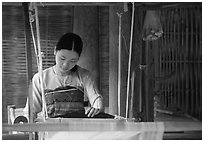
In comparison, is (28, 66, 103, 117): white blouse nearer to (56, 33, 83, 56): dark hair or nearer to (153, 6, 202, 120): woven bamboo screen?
(56, 33, 83, 56): dark hair

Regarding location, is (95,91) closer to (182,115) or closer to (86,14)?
(86,14)

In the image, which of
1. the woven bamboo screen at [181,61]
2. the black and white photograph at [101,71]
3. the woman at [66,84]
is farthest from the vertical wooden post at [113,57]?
the woven bamboo screen at [181,61]

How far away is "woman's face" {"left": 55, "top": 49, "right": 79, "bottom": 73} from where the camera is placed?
1.93 meters

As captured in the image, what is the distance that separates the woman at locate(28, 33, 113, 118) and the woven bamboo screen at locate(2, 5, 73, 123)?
1.14m

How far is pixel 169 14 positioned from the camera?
3975 mm

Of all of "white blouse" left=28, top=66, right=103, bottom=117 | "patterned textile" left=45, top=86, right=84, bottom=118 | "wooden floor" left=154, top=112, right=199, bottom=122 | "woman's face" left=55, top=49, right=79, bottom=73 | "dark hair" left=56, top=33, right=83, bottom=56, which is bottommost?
"wooden floor" left=154, top=112, right=199, bottom=122

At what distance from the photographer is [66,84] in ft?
6.61

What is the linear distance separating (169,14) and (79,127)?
2.97 m

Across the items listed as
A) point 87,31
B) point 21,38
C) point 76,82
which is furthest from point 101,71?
point 76,82

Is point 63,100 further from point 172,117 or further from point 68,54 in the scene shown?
point 172,117

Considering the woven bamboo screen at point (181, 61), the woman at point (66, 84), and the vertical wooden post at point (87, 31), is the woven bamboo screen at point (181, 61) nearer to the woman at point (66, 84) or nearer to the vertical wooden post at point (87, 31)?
the vertical wooden post at point (87, 31)

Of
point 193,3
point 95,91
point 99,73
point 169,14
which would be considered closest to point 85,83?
point 95,91

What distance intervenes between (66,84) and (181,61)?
7.72ft

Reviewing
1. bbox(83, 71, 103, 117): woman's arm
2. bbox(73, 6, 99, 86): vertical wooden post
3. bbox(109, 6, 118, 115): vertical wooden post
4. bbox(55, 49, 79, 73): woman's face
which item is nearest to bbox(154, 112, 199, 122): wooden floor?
bbox(73, 6, 99, 86): vertical wooden post
